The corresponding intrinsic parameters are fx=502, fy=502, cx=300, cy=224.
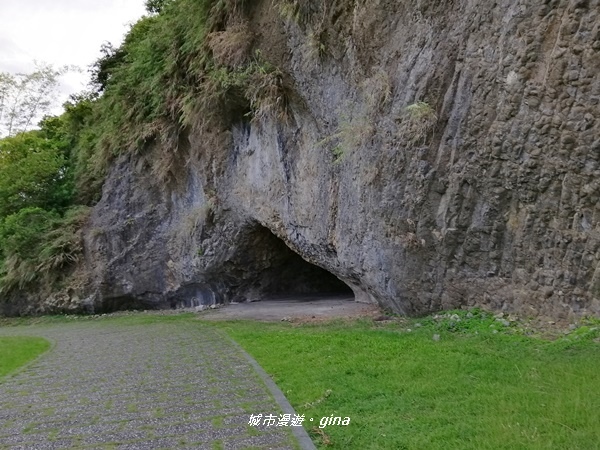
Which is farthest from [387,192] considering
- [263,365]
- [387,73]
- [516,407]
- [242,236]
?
[242,236]

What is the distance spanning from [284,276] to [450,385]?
12.3 meters

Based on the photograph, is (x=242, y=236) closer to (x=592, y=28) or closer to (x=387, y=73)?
(x=387, y=73)

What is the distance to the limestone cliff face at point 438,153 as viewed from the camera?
595 centimetres

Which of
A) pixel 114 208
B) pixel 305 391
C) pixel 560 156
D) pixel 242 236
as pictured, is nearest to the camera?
pixel 305 391

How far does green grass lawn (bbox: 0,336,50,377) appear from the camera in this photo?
8219 millimetres

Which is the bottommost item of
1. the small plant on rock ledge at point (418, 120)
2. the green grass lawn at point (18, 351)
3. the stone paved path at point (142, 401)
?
the stone paved path at point (142, 401)

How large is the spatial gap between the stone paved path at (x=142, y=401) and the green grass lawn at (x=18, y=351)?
1.13ft

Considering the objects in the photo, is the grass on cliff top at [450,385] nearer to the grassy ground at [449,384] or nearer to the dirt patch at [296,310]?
the grassy ground at [449,384]

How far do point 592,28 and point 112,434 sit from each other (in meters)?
Result: 6.35

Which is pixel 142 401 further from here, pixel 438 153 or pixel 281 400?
pixel 438 153

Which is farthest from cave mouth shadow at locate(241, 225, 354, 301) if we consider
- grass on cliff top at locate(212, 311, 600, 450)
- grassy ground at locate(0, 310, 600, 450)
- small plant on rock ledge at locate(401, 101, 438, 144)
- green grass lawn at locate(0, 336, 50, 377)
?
grass on cliff top at locate(212, 311, 600, 450)

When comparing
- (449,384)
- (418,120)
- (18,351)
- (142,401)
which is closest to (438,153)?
(418,120)

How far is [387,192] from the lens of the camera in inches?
339

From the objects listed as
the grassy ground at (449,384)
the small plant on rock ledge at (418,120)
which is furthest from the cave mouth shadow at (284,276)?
the grassy ground at (449,384)
